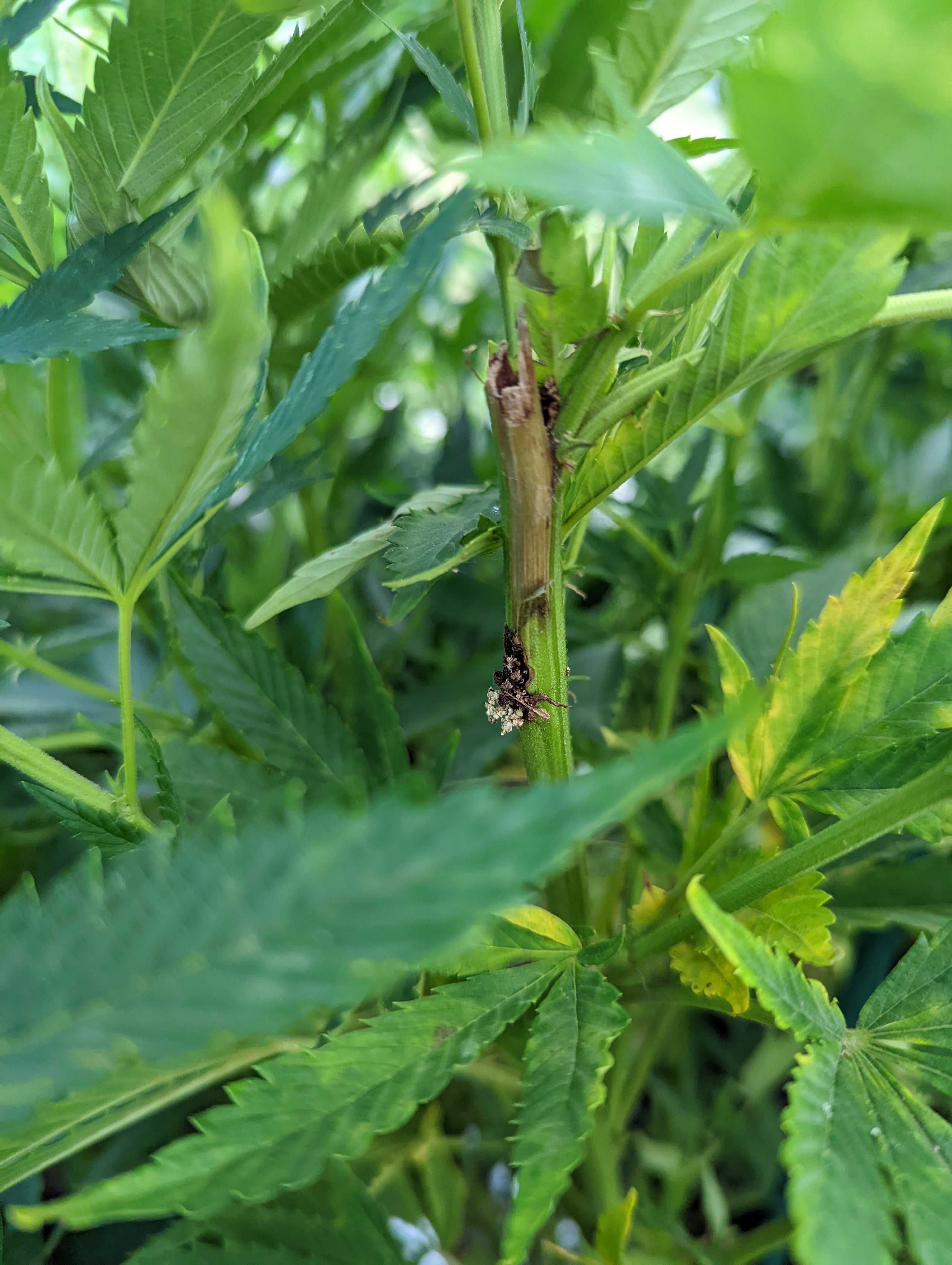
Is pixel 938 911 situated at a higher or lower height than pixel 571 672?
lower

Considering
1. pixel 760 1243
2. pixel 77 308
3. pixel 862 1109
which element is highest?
pixel 77 308

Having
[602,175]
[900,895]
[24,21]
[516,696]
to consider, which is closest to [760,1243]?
[900,895]

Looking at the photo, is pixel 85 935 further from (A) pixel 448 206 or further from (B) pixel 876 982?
(B) pixel 876 982

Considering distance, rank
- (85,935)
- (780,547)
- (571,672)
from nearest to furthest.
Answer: (85,935) → (571,672) → (780,547)

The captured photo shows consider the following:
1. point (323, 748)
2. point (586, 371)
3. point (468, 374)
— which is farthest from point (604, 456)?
point (468, 374)

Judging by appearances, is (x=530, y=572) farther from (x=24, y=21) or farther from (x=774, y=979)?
(x=24, y=21)

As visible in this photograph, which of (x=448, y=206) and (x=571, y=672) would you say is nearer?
(x=448, y=206)
